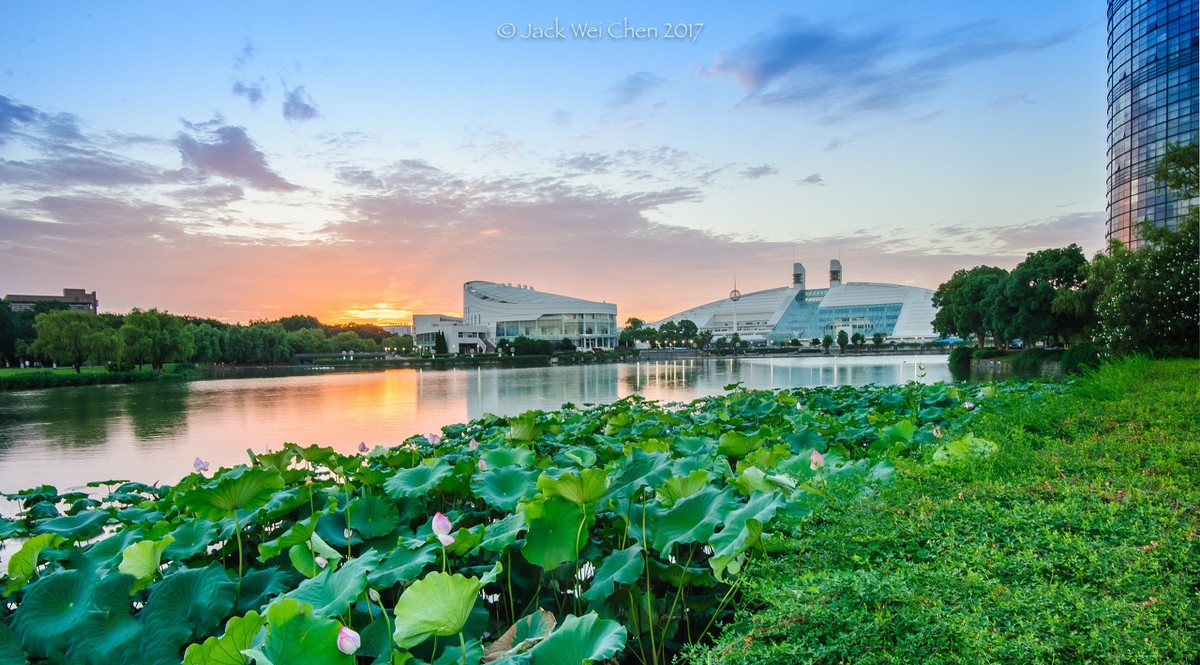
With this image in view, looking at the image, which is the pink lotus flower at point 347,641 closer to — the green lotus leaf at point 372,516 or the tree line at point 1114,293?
the green lotus leaf at point 372,516

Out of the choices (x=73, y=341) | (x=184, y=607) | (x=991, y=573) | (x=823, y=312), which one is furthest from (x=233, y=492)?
(x=823, y=312)

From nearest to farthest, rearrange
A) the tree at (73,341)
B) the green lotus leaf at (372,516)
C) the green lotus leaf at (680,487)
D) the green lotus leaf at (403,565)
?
the green lotus leaf at (403,565)
the green lotus leaf at (680,487)
the green lotus leaf at (372,516)
the tree at (73,341)

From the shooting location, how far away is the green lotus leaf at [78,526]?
9.25ft

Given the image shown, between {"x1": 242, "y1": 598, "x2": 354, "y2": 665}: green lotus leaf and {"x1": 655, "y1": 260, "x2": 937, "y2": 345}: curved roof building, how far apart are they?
8912 cm

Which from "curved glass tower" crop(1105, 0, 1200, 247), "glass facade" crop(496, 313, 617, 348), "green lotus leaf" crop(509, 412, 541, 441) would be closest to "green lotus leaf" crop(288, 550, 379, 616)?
"green lotus leaf" crop(509, 412, 541, 441)

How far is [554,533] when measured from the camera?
1975mm

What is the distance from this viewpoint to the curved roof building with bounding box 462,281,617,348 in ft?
274

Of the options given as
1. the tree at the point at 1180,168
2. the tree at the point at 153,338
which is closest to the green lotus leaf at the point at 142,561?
the tree at the point at 1180,168

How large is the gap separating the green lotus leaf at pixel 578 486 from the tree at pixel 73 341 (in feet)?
131

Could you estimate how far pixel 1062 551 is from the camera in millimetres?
1694

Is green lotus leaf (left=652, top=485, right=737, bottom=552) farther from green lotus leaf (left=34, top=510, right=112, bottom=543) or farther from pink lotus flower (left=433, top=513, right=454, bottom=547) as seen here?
green lotus leaf (left=34, top=510, right=112, bottom=543)

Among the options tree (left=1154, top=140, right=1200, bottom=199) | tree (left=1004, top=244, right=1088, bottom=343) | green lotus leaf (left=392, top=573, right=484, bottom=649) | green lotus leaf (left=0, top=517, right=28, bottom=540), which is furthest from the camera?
tree (left=1004, top=244, right=1088, bottom=343)

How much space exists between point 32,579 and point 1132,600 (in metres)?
3.35

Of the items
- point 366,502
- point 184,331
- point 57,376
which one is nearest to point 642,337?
point 184,331
